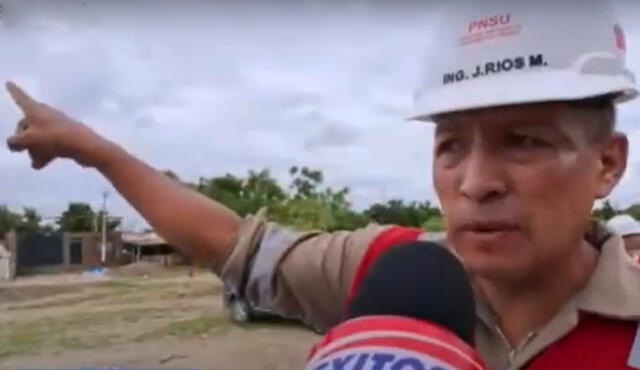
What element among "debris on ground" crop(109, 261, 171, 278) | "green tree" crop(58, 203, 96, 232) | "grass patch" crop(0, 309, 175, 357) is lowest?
"debris on ground" crop(109, 261, 171, 278)

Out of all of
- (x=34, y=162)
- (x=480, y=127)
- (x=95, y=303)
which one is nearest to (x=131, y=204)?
(x=34, y=162)

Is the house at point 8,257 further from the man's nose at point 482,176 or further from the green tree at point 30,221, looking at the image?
the man's nose at point 482,176

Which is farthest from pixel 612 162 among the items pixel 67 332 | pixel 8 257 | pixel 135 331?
pixel 8 257

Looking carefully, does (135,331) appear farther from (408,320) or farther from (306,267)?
(408,320)

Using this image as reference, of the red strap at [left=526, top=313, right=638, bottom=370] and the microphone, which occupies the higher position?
the microphone

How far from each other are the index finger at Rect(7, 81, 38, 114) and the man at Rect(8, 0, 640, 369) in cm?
8

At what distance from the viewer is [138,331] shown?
18875 mm

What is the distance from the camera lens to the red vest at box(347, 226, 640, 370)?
1.42 m

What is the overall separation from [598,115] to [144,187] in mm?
780

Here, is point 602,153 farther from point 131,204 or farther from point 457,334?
point 131,204

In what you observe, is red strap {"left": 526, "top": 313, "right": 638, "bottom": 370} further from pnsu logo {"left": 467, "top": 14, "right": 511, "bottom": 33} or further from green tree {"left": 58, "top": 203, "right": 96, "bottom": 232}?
green tree {"left": 58, "top": 203, "right": 96, "bottom": 232}

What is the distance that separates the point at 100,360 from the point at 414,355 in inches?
490

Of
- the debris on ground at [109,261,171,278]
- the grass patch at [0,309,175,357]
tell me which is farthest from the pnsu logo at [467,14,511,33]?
the debris on ground at [109,261,171,278]

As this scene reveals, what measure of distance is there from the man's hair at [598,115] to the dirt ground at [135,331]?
4.28 m
